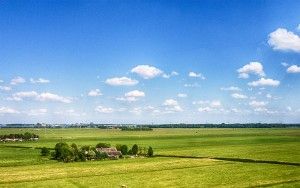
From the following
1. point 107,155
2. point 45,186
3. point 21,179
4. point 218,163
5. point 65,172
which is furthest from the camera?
point 107,155

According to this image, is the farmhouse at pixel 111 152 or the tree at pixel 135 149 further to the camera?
the tree at pixel 135 149

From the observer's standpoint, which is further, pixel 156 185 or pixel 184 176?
pixel 184 176

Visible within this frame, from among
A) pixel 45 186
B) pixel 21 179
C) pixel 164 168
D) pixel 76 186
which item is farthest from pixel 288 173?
pixel 21 179

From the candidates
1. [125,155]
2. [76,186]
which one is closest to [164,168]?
[76,186]

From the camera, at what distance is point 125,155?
104500mm

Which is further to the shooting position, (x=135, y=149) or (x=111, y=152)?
(x=135, y=149)

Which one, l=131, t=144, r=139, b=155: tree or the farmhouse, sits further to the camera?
l=131, t=144, r=139, b=155: tree

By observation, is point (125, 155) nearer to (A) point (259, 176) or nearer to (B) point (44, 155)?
(B) point (44, 155)

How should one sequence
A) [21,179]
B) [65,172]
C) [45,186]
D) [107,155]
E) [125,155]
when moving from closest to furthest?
1. [45,186]
2. [21,179]
3. [65,172]
4. [107,155]
5. [125,155]

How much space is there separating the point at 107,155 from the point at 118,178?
37499 mm

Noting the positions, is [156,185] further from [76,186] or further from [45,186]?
[45,186]

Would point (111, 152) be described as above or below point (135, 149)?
below

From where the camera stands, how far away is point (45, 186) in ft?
174

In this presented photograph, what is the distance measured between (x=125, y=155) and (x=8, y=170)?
37879mm
